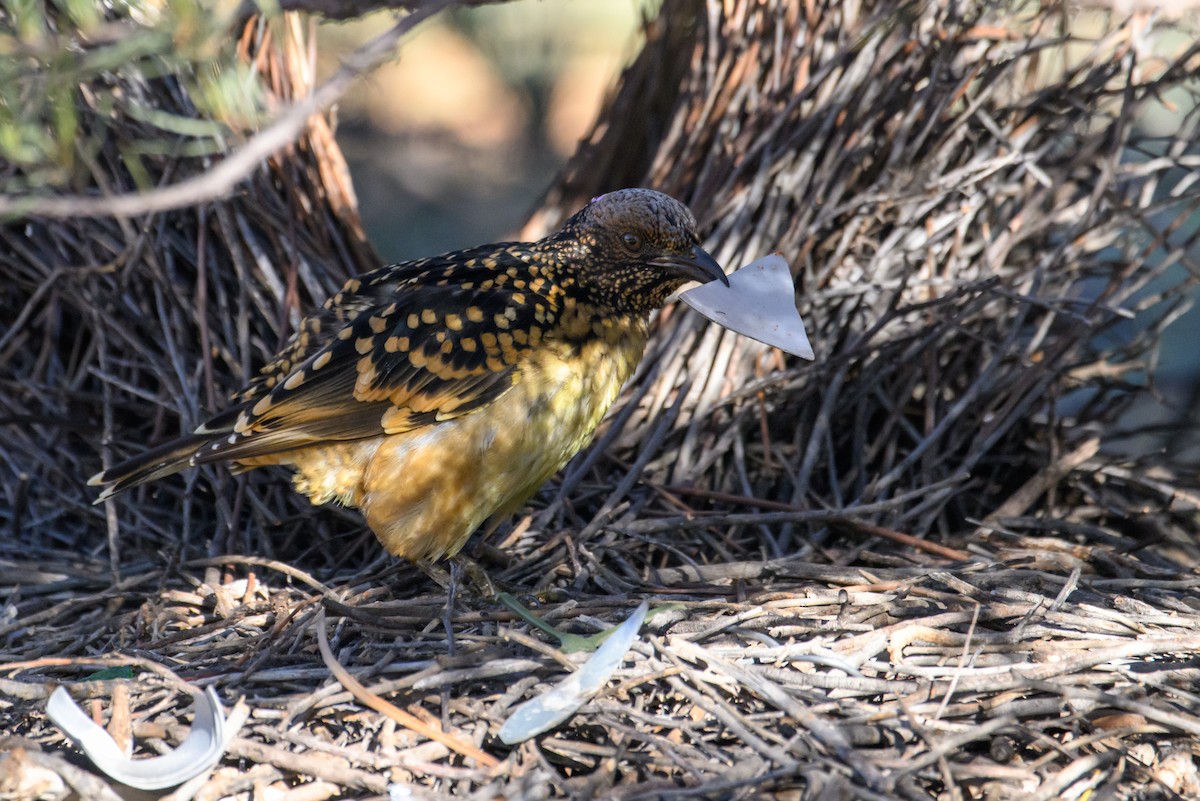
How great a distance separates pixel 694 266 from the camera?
267 centimetres

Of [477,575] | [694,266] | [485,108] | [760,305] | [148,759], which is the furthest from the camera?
[485,108]

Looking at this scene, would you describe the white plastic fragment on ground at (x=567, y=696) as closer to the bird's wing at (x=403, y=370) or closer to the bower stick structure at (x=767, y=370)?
the bower stick structure at (x=767, y=370)

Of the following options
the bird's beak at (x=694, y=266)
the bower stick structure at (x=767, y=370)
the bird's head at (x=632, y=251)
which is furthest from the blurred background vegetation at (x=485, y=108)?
the bird's beak at (x=694, y=266)

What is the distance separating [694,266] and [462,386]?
2.12 ft

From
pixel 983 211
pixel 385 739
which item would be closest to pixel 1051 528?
pixel 983 211

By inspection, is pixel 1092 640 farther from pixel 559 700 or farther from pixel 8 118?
pixel 8 118

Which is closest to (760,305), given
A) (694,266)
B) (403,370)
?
(694,266)

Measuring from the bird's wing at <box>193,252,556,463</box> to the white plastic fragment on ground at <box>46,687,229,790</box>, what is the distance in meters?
0.85

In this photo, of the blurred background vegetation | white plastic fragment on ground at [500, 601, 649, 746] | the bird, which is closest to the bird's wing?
the bird

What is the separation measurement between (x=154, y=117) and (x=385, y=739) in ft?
3.77

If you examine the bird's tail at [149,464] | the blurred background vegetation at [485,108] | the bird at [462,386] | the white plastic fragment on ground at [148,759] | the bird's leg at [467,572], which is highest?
the blurred background vegetation at [485,108]

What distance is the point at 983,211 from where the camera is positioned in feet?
10.8

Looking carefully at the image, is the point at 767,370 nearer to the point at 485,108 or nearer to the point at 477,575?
the point at 477,575

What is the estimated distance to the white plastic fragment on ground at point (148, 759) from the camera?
1841mm
